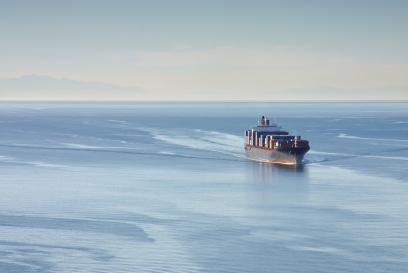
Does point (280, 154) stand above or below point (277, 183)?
above

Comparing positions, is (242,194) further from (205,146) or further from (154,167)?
(205,146)

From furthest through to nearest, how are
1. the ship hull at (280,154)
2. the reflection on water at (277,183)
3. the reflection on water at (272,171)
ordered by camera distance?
the ship hull at (280,154)
the reflection on water at (272,171)
the reflection on water at (277,183)

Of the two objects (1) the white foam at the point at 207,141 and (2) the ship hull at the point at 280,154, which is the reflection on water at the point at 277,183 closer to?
(2) the ship hull at the point at 280,154

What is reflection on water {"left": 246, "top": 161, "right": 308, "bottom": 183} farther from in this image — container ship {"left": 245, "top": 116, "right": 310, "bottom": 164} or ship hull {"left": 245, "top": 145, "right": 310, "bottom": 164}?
container ship {"left": 245, "top": 116, "right": 310, "bottom": 164}

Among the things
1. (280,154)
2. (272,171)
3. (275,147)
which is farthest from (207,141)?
(272,171)

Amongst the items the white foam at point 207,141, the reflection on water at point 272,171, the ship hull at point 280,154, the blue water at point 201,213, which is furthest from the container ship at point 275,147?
the white foam at point 207,141

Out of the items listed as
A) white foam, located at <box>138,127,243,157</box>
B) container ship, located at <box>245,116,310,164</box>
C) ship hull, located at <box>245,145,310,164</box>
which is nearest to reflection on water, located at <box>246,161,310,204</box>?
ship hull, located at <box>245,145,310,164</box>

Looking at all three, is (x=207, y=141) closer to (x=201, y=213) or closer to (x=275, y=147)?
(x=275, y=147)
